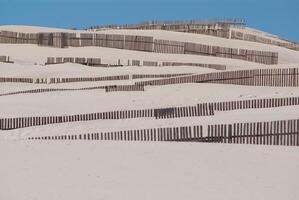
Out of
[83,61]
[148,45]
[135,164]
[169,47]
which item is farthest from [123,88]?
[148,45]

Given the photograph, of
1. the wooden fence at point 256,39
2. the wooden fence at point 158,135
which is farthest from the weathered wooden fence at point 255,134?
the wooden fence at point 256,39

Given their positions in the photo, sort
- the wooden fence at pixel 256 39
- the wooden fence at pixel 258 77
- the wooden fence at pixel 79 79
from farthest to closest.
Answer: the wooden fence at pixel 256 39
the wooden fence at pixel 79 79
the wooden fence at pixel 258 77

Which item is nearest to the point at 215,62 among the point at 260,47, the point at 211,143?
the point at 260,47

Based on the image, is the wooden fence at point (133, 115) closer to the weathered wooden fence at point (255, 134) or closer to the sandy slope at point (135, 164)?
the sandy slope at point (135, 164)

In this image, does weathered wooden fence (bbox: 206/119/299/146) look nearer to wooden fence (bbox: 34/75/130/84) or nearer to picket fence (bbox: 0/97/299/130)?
picket fence (bbox: 0/97/299/130)

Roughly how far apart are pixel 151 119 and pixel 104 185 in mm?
8766

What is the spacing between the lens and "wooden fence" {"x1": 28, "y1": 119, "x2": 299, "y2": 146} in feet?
53.2

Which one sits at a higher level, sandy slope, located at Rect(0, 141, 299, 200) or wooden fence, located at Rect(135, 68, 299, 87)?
wooden fence, located at Rect(135, 68, 299, 87)

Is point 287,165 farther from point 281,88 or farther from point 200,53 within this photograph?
point 200,53

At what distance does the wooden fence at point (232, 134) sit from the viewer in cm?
1620

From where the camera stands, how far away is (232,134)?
16266 millimetres

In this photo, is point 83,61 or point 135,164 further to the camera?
point 83,61

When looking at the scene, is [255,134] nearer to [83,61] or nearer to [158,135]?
[158,135]

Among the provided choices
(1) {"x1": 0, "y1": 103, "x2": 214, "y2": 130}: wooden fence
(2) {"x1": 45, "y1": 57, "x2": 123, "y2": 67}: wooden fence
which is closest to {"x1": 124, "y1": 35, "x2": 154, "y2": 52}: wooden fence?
(2) {"x1": 45, "y1": 57, "x2": 123, "y2": 67}: wooden fence
